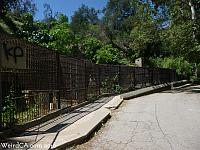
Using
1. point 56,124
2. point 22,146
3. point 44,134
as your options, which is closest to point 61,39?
point 56,124

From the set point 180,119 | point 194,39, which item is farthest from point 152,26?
point 180,119

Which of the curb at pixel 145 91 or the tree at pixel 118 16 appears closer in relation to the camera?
the curb at pixel 145 91

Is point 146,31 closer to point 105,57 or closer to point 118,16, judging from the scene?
point 105,57

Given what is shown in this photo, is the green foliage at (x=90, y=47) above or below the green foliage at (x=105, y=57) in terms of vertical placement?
above

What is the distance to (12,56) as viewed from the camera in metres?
9.40

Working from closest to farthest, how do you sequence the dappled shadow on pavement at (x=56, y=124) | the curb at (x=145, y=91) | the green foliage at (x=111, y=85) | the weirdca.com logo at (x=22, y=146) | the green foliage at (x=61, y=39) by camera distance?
the weirdca.com logo at (x=22, y=146)
the dappled shadow on pavement at (x=56, y=124)
the curb at (x=145, y=91)
the green foliage at (x=111, y=85)
the green foliage at (x=61, y=39)

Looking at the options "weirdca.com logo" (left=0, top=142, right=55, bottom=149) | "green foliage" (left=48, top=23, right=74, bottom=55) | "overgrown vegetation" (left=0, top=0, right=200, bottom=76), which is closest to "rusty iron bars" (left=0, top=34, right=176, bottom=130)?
"weirdca.com logo" (left=0, top=142, right=55, bottom=149)

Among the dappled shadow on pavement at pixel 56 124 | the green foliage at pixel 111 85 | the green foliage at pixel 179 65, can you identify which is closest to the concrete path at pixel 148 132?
the dappled shadow on pavement at pixel 56 124

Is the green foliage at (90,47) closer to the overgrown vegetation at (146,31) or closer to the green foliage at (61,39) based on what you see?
the overgrown vegetation at (146,31)

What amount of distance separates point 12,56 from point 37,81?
227cm

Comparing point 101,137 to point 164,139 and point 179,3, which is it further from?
point 179,3

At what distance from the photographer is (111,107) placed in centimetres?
1616

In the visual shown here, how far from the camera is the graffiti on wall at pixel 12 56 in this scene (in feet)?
29.9

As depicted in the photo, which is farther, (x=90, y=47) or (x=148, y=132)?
(x=90, y=47)
